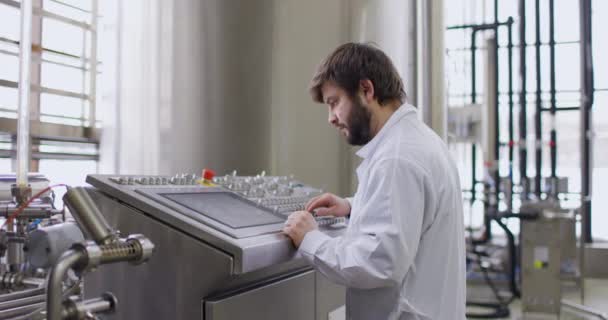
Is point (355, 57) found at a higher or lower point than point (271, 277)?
higher

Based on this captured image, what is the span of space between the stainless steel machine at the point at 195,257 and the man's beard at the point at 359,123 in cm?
26

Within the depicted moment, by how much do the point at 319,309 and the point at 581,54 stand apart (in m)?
3.85

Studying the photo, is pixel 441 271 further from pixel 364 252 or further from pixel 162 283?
pixel 162 283

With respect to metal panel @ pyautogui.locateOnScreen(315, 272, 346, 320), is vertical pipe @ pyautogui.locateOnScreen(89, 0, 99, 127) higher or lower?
higher

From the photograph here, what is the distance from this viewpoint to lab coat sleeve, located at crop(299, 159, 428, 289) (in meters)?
1.01

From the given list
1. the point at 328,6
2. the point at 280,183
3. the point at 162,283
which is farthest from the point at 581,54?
the point at 162,283

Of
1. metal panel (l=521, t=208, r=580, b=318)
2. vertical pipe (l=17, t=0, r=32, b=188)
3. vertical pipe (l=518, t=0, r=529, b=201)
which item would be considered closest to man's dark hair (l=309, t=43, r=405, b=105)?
vertical pipe (l=17, t=0, r=32, b=188)

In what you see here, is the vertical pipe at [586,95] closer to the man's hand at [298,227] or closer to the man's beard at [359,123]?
the man's beard at [359,123]

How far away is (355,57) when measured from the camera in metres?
1.25

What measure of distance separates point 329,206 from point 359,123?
305 millimetres

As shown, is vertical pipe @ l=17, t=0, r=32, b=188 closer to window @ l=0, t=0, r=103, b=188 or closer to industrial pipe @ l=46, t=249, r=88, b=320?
window @ l=0, t=0, r=103, b=188

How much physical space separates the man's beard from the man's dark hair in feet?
0.10

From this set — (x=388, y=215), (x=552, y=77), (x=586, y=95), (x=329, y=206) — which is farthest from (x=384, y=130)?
(x=552, y=77)

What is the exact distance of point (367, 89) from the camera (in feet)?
4.09
